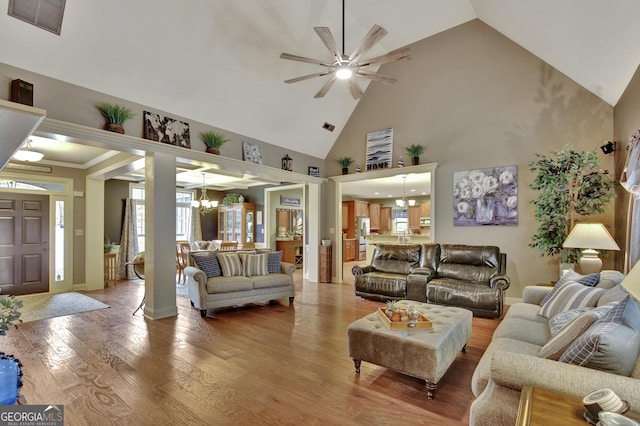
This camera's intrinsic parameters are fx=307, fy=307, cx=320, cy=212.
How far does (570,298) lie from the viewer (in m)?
2.45

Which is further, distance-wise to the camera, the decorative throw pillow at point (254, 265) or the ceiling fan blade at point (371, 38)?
the decorative throw pillow at point (254, 265)

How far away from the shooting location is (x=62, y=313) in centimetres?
448

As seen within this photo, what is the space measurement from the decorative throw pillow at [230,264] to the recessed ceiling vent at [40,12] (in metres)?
3.29

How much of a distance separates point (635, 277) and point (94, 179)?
7984mm

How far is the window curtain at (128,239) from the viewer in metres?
7.77

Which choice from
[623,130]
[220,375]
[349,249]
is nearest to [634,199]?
[623,130]

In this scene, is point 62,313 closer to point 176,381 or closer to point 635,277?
point 176,381

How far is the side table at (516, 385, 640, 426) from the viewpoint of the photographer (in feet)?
3.38

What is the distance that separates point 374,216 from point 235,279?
8533 mm

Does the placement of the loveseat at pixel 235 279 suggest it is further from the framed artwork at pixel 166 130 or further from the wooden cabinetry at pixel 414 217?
the wooden cabinetry at pixel 414 217

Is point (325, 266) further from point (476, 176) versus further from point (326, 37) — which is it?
point (326, 37)

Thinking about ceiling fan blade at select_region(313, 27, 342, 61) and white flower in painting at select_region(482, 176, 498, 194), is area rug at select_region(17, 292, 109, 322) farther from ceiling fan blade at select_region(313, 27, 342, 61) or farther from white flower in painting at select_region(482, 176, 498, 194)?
white flower in painting at select_region(482, 176, 498, 194)

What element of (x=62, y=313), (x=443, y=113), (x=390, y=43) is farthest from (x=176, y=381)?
(x=390, y=43)

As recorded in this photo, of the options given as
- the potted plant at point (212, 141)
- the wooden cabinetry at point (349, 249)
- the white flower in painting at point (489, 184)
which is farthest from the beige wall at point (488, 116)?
the wooden cabinetry at point (349, 249)
